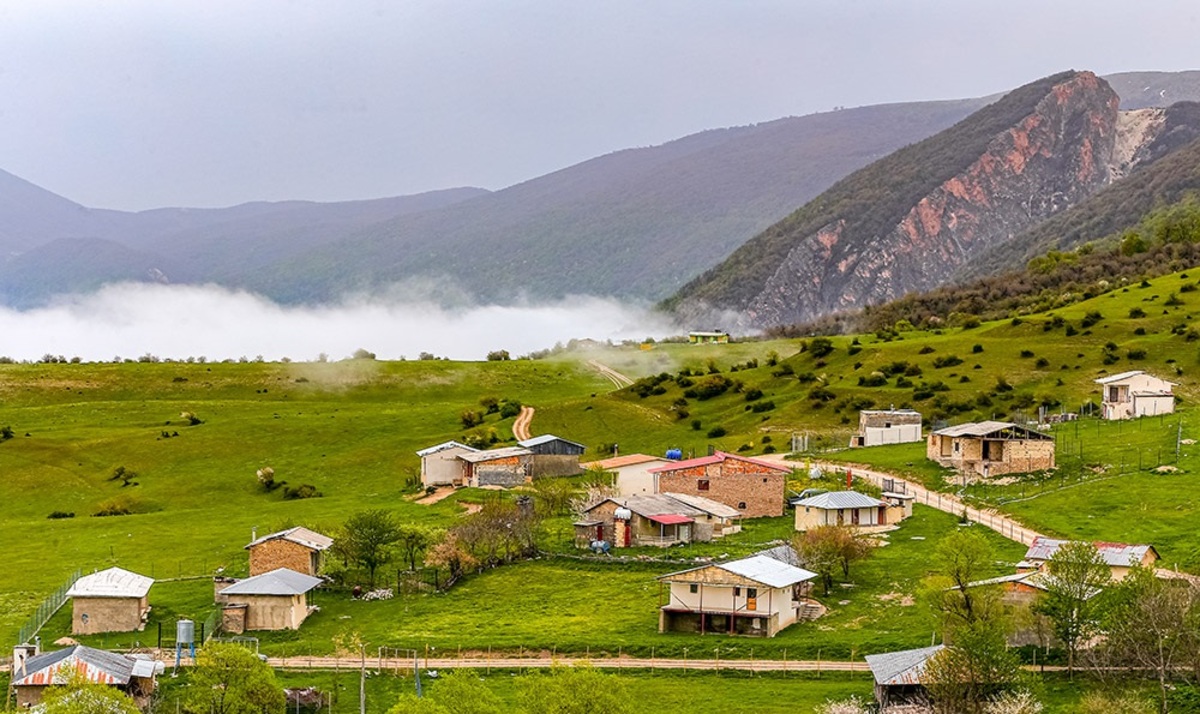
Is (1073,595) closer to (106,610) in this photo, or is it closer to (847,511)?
(847,511)

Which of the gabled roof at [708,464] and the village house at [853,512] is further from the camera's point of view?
the gabled roof at [708,464]

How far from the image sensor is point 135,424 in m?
125

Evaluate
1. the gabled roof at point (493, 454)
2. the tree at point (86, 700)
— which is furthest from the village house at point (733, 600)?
the gabled roof at point (493, 454)

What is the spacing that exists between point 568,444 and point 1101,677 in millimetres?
51932

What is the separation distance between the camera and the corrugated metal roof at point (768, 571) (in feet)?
197

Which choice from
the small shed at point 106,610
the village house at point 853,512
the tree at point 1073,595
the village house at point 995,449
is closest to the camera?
the tree at point 1073,595

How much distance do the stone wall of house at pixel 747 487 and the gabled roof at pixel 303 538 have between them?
2118 centimetres

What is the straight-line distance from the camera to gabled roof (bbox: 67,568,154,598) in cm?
6388

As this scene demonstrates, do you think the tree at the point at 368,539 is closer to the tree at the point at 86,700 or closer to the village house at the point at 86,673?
the village house at the point at 86,673

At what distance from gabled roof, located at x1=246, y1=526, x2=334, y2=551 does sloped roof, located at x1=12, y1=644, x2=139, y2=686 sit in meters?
16.3

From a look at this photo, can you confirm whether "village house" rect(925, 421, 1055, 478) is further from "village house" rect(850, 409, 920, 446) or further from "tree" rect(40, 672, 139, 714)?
"tree" rect(40, 672, 139, 714)

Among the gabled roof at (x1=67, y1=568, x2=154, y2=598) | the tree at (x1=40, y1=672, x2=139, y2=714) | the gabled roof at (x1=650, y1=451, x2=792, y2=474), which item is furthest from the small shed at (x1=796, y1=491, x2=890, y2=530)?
the tree at (x1=40, y1=672, x2=139, y2=714)

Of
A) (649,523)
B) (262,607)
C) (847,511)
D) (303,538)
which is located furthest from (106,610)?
(847,511)

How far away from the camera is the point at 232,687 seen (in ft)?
159
